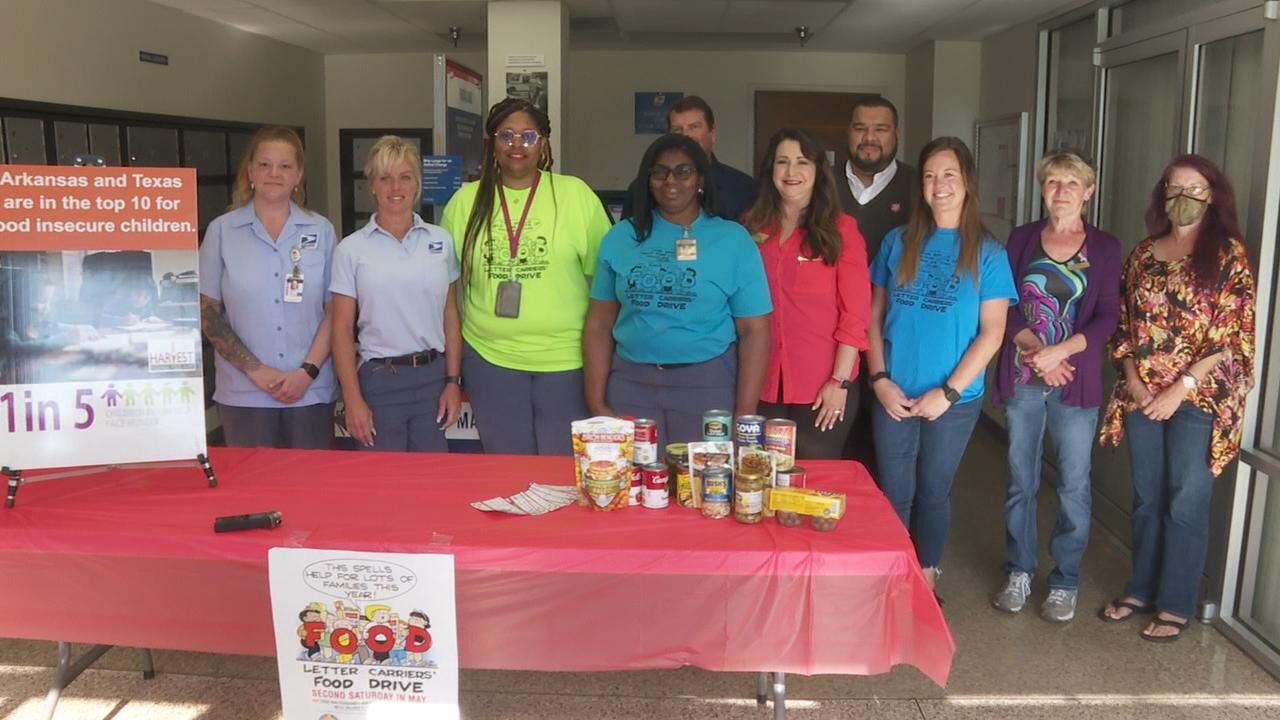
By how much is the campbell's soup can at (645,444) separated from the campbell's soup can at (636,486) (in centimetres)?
2

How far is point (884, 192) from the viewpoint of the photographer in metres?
3.44

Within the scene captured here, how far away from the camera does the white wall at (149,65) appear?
4.57 meters

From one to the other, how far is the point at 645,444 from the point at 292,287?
4.53ft

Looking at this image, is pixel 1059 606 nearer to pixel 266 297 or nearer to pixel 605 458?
pixel 605 458

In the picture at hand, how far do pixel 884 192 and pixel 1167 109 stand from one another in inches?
56.8

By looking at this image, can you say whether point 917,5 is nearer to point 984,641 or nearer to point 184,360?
point 984,641

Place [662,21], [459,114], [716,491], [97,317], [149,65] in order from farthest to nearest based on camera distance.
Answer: [662,21]
[149,65]
[459,114]
[97,317]
[716,491]

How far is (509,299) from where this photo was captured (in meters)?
2.92

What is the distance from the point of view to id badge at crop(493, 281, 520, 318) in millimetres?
2914

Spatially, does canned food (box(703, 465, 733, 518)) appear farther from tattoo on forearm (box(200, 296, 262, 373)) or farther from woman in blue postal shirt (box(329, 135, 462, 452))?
tattoo on forearm (box(200, 296, 262, 373))

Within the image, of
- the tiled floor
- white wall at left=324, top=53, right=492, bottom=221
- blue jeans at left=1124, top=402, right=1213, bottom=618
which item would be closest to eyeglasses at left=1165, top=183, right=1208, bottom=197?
blue jeans at left=1124, top=402, right=1213, bottom=618

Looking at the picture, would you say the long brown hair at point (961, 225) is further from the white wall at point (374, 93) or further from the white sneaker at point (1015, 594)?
the white wall at point (374, 93)

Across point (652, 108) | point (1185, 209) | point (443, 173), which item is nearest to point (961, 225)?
point (1185, 209)

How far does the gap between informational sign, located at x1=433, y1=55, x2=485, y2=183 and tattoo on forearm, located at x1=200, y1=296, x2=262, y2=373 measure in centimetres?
180
